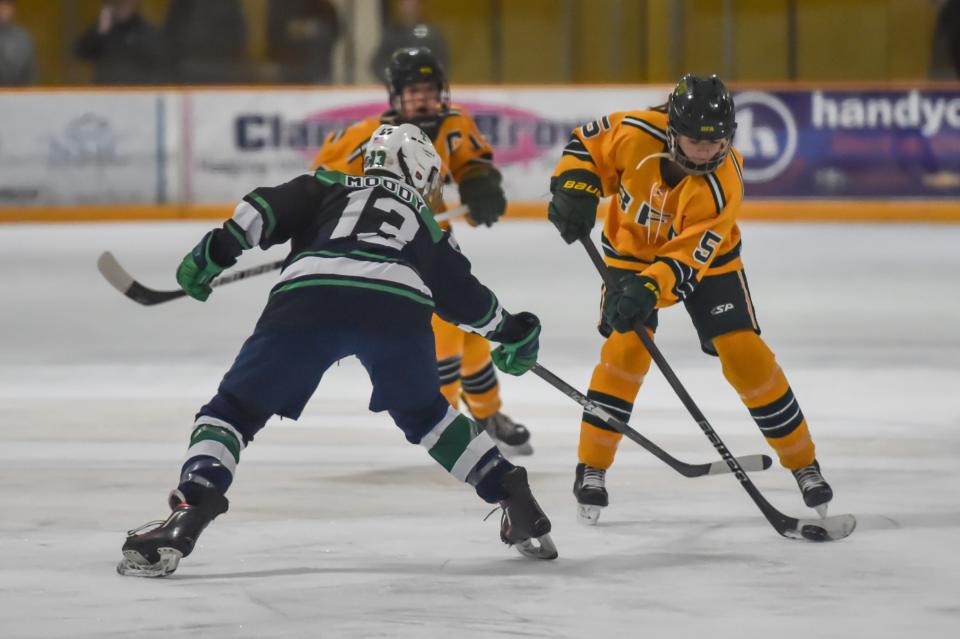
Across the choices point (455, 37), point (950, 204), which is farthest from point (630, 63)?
point (950, 204)

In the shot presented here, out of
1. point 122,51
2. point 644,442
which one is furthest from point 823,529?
point 122,51

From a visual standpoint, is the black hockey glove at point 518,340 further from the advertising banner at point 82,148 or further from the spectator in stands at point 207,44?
the spectator in stands at point 207,44

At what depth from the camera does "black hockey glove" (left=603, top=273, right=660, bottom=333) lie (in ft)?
12.0

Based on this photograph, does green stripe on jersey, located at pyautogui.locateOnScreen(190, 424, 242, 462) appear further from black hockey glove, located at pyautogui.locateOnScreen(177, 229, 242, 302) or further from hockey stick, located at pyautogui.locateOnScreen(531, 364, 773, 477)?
hockey stick, located at pyautogui.locateOnScreen(531, 364, 773, 477)

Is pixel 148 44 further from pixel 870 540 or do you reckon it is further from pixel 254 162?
pixel 870 540

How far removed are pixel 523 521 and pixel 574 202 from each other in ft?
2.96

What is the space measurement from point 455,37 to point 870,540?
10.2 meters

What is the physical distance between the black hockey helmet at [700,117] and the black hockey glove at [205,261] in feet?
3.46

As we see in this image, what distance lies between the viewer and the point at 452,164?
16.4ft

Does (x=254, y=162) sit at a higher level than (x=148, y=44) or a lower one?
lower

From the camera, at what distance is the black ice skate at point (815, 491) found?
385 centimetres

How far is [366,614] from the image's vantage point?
9.96 feet

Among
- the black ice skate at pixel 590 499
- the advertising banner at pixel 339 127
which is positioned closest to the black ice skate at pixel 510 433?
the black ice skate at pixel 590 499

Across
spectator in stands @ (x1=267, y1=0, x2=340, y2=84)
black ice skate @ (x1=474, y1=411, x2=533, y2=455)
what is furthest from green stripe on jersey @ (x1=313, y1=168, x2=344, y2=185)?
spectator in stands @ (x1=267, y1=0, x2=340, y2=84)
